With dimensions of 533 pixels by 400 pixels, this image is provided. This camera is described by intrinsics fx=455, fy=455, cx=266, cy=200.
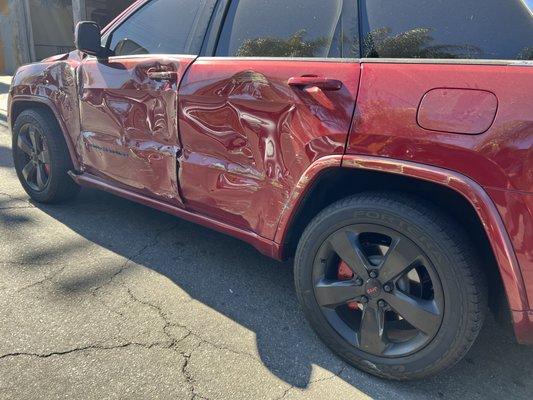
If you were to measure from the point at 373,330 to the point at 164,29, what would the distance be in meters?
2.25

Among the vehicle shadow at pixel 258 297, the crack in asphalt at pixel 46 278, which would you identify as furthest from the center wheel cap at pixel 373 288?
the crack in asphalt at pixel 46 278

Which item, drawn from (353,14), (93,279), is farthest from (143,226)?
(353,14)

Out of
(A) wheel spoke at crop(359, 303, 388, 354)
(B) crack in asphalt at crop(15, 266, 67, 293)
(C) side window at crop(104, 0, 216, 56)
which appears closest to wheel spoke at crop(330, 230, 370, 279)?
(A) wheel spoke at crop(359, 303, 388, 354)

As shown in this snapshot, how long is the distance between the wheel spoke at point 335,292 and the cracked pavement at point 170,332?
1.01ft

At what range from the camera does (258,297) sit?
277 centimetres

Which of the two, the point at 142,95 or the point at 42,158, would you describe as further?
the point at 42,158

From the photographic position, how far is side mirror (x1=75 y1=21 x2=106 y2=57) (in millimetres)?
3002

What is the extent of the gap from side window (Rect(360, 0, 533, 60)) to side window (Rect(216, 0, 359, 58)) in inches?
3.7

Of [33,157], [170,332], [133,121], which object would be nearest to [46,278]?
[170,332]

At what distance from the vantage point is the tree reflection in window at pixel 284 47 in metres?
2.22

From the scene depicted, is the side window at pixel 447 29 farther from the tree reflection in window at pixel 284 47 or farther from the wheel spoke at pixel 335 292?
the wheel spoke at pixel 335 292

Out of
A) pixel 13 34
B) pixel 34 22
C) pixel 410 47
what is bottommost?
pixel 13 34

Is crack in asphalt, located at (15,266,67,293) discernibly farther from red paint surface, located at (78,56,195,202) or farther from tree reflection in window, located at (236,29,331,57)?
tree reflection in window, located at (236,29,331,57)

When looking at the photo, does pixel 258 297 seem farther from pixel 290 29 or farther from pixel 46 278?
pixel 290 29
